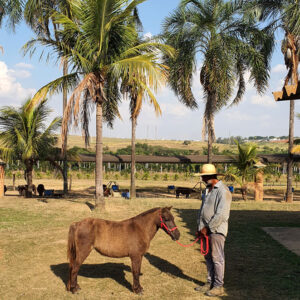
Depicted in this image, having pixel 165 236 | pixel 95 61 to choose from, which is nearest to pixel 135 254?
pixel 165 236

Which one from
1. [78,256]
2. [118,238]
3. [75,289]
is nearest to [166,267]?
[118,238]

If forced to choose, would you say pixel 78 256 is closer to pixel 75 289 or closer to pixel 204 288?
pixel 75 289

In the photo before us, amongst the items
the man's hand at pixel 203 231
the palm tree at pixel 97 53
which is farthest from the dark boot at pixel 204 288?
the palm tree at pixel 97 53

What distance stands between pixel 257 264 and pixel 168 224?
9.56 feet

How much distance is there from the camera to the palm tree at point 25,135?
64.1ft

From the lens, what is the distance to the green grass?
19.6ft

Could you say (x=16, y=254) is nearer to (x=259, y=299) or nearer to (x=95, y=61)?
Result: (x=259, y=299)

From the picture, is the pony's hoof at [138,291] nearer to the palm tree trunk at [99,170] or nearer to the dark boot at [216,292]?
the dark boot at [216,292]

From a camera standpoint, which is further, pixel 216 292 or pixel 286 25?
pixel 286 25

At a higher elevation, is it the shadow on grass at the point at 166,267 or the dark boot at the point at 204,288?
the dark boot at the point at 204,288

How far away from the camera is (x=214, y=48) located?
20.6 meters

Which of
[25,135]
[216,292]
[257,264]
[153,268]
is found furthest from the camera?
[25,135]

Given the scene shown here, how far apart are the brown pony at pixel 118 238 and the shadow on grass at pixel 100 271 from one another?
687mm

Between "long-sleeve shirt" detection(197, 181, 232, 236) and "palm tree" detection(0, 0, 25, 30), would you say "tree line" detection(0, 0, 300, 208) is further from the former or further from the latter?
"long-sleeve shirt" detection(197, 181, 232, 236)
